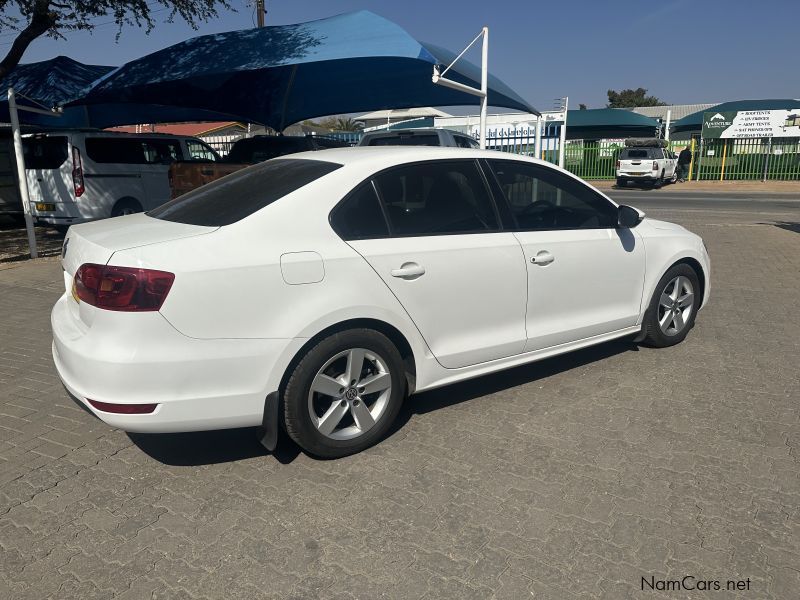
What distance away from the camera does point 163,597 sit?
2.30 metres

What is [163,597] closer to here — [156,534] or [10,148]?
[156,534]

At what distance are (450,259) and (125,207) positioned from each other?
9300 mm

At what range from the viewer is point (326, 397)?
3.25 meters

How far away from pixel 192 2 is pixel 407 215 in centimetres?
1147

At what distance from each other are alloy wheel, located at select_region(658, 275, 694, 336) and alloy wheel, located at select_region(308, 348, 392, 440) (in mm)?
2614

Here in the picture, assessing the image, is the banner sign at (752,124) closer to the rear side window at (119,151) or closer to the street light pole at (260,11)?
the street light pole at (260,11)

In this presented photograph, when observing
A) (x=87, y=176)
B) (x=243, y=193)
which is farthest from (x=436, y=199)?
(x=87, y=176)

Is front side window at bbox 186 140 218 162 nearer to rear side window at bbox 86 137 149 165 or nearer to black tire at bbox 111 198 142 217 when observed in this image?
rear side window at bbox 86 137 149 165

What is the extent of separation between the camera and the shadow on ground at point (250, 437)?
3.35 m

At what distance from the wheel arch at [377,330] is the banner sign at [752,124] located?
31674 millimetres

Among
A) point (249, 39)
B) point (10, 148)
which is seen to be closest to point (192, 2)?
point (249, 39)

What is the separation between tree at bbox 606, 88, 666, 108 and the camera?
7900cm

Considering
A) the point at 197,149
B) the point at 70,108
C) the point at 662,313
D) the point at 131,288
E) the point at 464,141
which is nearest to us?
the point at 131,288

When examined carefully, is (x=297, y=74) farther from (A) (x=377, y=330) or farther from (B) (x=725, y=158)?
(B) (x=725, y=158)
